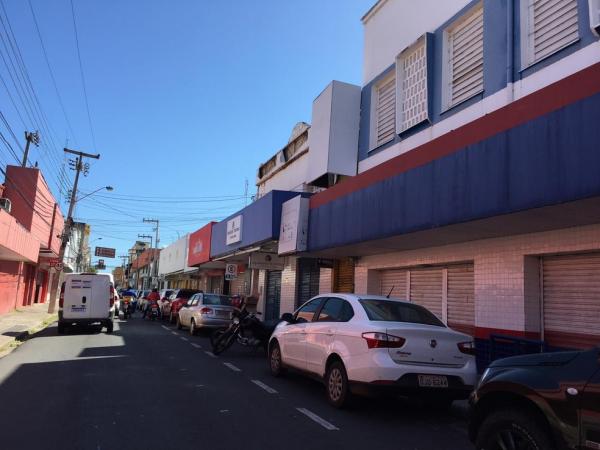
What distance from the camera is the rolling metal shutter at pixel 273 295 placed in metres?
22.9

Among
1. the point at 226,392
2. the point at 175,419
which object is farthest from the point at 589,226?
the point at 175,419

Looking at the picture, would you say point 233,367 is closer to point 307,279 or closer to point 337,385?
point 337,385

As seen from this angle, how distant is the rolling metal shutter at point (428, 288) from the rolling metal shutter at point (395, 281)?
0.42 metres

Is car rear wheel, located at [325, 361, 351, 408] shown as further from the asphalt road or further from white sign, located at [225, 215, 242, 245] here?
white sign, located at [225, 215, 242, 245]

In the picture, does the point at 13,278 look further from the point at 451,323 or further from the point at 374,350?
the point at 374,350

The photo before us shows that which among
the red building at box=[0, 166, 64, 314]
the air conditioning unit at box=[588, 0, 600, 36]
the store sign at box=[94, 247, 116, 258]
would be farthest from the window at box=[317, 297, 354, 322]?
the store sign at box=[94, 247, 116, 258]

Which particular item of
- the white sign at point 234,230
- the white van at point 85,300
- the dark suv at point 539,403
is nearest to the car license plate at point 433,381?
the dark suv at point 539,403

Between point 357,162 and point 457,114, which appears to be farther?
point 357,162

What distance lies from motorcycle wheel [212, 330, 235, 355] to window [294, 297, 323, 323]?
4056 millimetres

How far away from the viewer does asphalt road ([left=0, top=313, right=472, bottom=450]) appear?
559cm

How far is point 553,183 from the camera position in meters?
6.86

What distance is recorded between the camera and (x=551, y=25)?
9359mm

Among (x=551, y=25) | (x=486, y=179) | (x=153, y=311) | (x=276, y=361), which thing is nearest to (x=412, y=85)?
(x=551, y=25)

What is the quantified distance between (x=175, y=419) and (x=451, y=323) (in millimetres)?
7110
